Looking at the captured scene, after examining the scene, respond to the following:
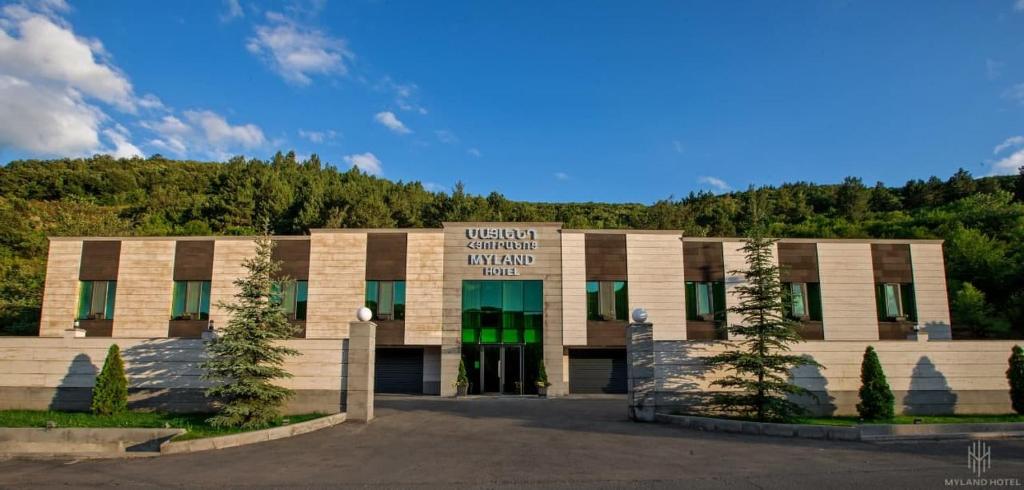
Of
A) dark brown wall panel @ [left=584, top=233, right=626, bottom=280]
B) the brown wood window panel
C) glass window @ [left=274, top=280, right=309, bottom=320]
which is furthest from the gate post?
glass window @ [left=274, top=280, right=309, bottom=320]

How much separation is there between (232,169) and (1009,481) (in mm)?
65892

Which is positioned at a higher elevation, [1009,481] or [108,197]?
[108,197]

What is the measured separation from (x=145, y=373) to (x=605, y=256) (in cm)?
1974

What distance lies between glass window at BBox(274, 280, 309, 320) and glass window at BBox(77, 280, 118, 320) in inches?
327

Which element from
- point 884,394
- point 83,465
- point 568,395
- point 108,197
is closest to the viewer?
point 83,465

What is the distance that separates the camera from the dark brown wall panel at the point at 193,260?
95.5ft

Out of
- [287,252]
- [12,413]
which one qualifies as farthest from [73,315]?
[12,413]

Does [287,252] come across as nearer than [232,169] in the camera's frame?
Yes

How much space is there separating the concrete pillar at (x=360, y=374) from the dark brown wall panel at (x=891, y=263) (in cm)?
2533

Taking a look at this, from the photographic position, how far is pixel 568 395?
92.4 ft

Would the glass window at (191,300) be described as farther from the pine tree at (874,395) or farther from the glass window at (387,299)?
the pine tree at (874,395)

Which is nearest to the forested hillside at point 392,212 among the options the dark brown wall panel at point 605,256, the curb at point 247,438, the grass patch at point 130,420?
the dark brown wall panel at point 605,256

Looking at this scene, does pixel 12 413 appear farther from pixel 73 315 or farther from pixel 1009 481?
pixel 1009 481

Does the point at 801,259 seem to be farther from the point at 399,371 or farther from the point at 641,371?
the point at 399,371
